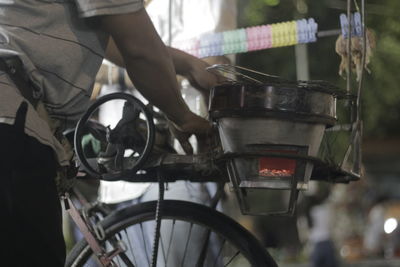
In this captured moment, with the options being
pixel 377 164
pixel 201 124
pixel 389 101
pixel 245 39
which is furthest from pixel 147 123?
pixel 377 164

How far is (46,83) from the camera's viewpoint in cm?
229

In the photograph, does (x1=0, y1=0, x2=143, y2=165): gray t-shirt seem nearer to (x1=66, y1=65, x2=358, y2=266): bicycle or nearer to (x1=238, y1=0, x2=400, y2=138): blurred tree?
(x1=66, y1=65, x2=358, y2=266): bicycle

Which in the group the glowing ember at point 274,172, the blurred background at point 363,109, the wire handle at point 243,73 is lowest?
the blurred background at point 363,109

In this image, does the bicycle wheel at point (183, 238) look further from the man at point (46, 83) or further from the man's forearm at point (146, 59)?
the man at point (46, 83)

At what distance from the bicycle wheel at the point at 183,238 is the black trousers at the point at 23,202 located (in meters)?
0.73

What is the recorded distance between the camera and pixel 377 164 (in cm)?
2564

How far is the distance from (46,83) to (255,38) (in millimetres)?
1513

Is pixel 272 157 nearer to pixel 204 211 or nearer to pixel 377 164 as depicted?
pixel 204 211

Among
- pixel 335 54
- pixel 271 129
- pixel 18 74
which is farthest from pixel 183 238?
pixel 335 54

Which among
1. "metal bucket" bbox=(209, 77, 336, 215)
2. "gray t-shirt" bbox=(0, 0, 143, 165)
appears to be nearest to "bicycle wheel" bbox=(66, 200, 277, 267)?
"metal bucket" bbox=(209, 77, 336, 215)

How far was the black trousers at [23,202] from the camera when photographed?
2.17 m

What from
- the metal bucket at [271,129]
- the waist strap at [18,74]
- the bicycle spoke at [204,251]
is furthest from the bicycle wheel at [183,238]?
the waist strap at [18,74]

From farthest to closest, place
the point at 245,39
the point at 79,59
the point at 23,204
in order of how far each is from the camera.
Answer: the point at 245,39, the point at 79,59, the point at 23,204

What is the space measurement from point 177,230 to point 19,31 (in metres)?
1.12
